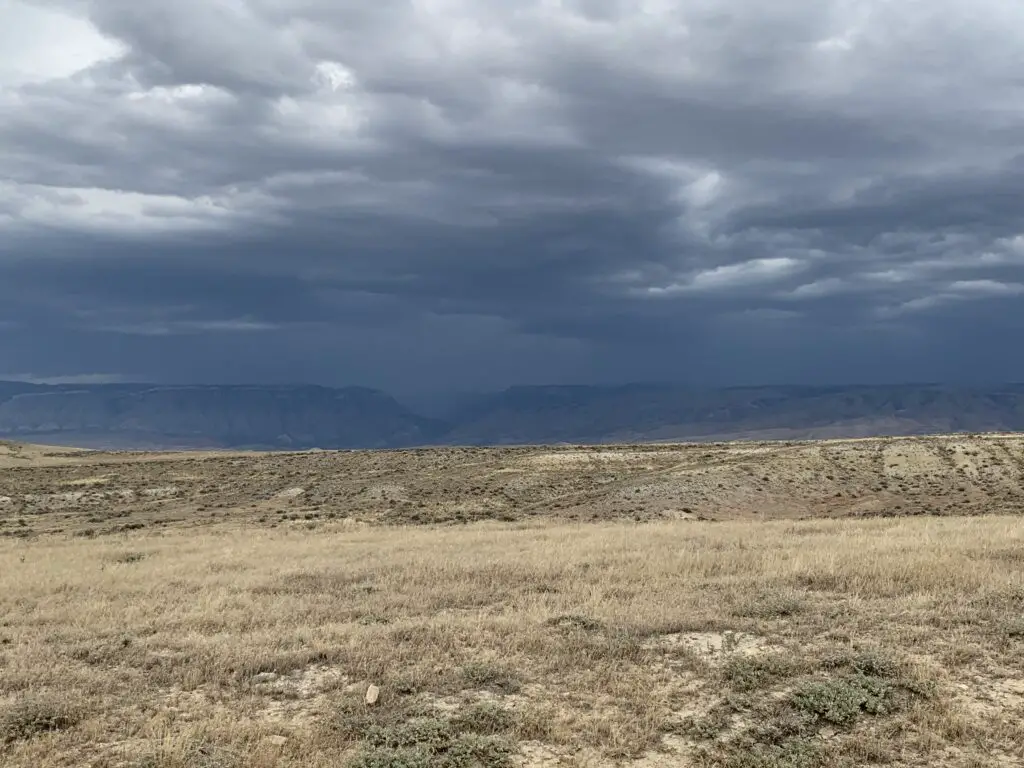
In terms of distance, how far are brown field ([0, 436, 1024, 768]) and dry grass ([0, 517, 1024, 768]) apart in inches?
1.6

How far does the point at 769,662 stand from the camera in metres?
9.59

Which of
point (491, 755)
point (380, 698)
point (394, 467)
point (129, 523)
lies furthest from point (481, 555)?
point (394, 467)

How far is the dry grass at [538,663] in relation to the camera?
25.2ft

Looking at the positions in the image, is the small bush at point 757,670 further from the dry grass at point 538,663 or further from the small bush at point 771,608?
the small bush at point 771,608

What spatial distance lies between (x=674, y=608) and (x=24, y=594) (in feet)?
45.4

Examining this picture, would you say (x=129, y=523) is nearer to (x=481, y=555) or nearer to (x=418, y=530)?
(x=418, y=530)

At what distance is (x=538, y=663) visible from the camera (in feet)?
33.2

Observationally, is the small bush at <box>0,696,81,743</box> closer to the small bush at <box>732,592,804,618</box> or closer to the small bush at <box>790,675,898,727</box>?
the small bush at <box>790,675,898,727</box>

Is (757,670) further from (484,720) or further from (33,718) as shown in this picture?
(33,718)

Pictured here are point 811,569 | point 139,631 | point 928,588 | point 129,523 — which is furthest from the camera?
point 129,523

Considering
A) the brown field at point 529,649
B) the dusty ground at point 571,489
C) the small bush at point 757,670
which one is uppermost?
the small bush at point 757,670

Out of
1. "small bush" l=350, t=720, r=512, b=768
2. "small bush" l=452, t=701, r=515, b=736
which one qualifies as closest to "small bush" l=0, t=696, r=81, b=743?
"small bush" l=350, t=720, r=512, b=768

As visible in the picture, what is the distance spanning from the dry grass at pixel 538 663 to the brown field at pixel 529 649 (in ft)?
0.13

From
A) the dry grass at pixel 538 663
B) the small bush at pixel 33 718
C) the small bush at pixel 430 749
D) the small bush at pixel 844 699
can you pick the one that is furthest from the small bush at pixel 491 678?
the small bush at pixel 33 718
